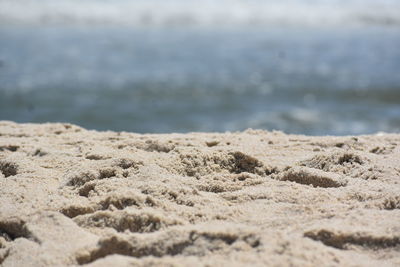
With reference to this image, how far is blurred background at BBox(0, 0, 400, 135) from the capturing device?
712 cm

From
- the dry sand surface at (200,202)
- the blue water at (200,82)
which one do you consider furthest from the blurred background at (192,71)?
the dry sand surface at (200,202)

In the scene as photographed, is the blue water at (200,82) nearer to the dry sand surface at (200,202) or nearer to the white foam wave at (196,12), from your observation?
the white foam wave at (196,12)

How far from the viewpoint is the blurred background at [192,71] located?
712 cm

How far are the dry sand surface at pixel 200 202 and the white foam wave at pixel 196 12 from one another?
1284 centimetres

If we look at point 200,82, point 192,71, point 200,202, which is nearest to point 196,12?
point 192,71

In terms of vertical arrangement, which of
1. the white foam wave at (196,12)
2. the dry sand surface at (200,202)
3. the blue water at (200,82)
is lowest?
the dry sand surface at (200,202)

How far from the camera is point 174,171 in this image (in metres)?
2.54

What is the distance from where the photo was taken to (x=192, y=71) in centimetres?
936

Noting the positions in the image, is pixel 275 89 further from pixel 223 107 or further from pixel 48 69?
pixel 48 69

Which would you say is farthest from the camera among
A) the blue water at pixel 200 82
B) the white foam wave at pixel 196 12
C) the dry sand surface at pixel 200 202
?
the white foam wave at pixel 196 12

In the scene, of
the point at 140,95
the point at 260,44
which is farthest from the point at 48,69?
the point at 260,44

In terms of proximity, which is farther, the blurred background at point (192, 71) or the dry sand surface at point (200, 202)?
the blurred background at point (192, 71)

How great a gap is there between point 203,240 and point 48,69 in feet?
26.5

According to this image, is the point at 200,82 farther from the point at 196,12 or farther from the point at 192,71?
the point at 196,12
